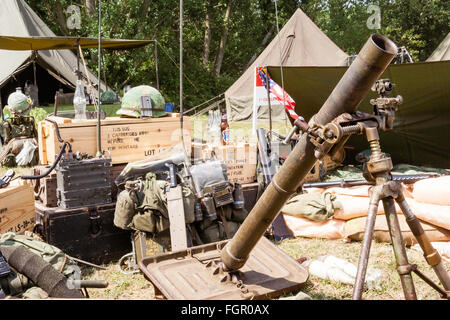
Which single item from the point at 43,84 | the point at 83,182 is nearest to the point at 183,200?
the point at 83,182

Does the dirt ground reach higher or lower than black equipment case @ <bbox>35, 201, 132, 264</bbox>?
lower

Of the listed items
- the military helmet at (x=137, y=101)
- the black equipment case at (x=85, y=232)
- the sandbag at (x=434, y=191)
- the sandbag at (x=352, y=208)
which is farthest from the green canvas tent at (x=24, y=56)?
the sandbag at (x=434, y=191)

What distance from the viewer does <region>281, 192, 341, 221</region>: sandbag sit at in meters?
5.10

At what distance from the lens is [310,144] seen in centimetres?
222

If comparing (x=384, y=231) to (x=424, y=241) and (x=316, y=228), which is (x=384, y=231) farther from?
(x=424, y=241)

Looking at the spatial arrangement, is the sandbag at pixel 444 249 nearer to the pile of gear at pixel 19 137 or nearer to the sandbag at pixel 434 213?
the sandbag at pixel 434 213

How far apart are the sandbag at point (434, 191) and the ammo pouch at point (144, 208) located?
7.86 ft

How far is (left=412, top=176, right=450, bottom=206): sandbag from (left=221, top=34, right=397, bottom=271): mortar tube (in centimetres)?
263

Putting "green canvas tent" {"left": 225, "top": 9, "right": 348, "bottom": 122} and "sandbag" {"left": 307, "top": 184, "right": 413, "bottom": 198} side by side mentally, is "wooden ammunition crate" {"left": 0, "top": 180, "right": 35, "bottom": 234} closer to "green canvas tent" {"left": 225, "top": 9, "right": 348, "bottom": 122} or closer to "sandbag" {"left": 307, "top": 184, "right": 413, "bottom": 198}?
"sandbag" {"left": 307, "top": 184, "right": 413, "bottom": 198}

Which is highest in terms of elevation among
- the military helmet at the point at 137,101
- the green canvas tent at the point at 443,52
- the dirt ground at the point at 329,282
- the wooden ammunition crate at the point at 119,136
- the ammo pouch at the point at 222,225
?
the green canvas tent at the point at 443,52

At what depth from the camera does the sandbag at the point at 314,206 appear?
510 centimetres

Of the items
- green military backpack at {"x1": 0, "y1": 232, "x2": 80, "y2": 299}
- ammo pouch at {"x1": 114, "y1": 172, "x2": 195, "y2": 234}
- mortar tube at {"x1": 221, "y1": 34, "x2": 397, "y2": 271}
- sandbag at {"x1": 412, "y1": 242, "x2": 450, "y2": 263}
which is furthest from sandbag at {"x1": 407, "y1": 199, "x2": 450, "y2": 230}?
green military backpack at {"x1": 0, "y1": 232, "x2": 80, "y2": 299}

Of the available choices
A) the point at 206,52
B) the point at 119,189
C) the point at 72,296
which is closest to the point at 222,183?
the point at 119,189

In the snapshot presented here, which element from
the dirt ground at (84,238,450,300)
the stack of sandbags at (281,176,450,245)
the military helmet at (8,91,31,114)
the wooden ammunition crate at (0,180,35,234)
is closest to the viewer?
the dirt ground at (84,238,450,300)
